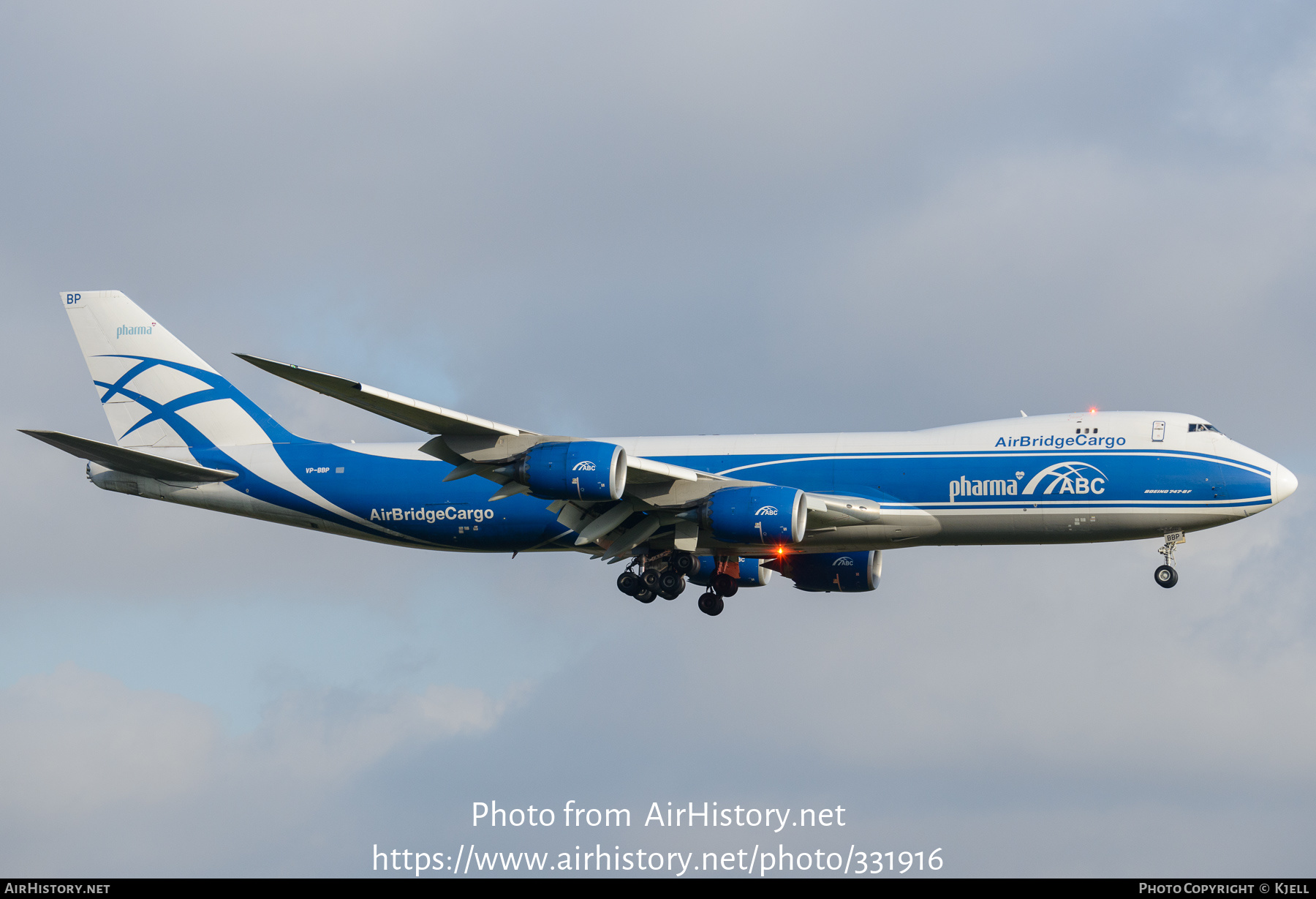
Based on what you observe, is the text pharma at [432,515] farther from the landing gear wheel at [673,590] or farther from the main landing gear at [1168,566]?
the main landing gear at [1168,566]

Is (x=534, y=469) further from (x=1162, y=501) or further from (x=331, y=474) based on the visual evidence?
(x=1162, y=501)

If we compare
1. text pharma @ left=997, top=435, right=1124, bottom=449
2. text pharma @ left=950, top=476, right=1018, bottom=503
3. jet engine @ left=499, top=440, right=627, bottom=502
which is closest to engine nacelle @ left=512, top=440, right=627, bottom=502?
jet engine @ left=499, top=440, right=627, bottom=502

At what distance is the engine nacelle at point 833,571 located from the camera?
53469 mm

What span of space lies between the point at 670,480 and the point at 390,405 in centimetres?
922

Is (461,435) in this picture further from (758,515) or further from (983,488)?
(983,488)

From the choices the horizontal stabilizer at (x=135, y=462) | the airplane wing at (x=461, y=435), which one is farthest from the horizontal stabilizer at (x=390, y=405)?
the horizontal stabilizer at (x=135, y=462)

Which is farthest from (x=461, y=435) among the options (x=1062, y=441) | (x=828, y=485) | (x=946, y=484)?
(x=1062, y=441)

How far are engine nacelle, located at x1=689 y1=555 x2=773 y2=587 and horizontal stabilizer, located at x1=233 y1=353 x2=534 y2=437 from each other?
12417 mm

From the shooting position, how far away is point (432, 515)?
5078 cm

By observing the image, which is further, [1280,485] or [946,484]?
[946,484]

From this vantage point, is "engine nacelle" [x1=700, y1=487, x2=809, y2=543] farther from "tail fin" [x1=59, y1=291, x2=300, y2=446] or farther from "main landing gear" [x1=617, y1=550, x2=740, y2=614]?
"tail fin" [x1=59, y1=291, x2=300, y2=446]

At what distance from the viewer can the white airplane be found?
43719mm

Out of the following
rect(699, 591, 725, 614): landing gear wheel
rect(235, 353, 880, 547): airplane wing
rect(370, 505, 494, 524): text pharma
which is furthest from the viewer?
rect(699, 591, 725, 614): landing gear wheel

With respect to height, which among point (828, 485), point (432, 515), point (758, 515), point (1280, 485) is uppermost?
point (1280, 485)
